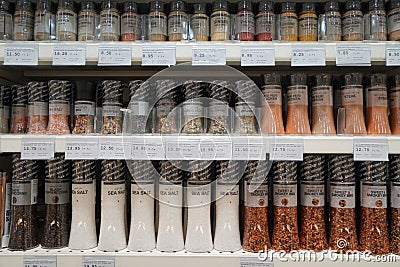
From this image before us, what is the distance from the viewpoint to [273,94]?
3.98 feet

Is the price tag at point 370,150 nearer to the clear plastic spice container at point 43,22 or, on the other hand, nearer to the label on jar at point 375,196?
the label on jar at point 375,196

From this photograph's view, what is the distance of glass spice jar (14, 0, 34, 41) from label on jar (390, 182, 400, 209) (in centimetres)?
129

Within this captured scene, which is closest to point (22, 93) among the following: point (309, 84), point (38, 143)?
point (38, 143)

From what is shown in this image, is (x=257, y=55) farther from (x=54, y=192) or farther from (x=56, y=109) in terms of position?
(x=54, y=192)

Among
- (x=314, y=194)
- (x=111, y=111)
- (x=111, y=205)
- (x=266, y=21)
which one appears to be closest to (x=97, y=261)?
(x=111, y=205)

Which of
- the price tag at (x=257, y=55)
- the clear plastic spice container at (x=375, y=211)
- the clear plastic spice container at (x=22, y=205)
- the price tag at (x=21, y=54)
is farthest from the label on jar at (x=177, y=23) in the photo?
the clear plastic spice container at (x=375, y=211)

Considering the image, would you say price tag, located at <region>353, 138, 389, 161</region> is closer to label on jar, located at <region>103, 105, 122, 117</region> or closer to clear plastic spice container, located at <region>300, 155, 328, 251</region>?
clear plastic spice container, located at <region>300, 155, 328, 251</region>

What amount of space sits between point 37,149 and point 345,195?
38.4 inches

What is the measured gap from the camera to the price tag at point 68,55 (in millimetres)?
1156

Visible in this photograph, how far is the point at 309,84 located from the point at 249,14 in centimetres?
31

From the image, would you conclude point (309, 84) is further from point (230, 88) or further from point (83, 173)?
point (83, 173)

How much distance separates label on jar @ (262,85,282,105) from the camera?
3.98ft

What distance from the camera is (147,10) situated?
4.37ft

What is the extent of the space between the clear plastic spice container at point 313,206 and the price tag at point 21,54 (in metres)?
0.93
